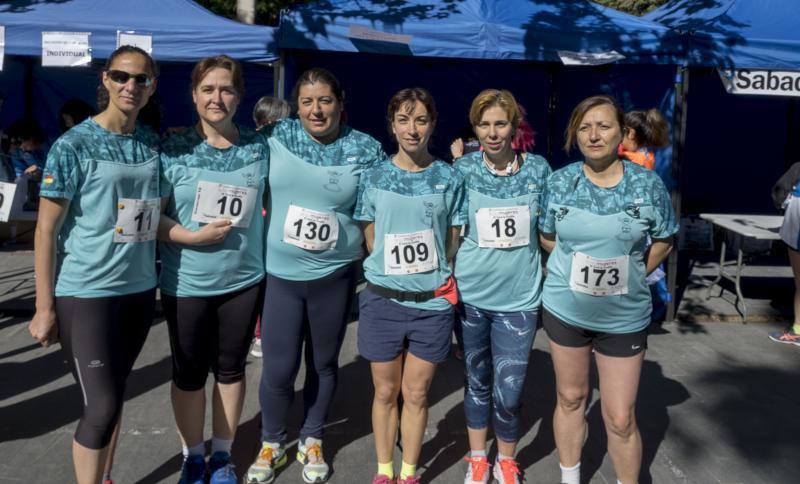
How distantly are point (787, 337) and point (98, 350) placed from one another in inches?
210

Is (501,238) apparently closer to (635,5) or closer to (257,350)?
(257,350)

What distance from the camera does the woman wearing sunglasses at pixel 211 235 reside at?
9.57 feet

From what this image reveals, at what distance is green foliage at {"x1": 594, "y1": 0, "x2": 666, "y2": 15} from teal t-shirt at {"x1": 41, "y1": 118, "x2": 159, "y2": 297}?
13.4m

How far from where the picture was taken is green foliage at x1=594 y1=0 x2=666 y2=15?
565 inches

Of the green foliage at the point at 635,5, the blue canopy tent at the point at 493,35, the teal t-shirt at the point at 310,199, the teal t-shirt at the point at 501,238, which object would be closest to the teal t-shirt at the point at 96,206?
the teal t-shirt at the point at 310,199

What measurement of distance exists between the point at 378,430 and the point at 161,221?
127cm

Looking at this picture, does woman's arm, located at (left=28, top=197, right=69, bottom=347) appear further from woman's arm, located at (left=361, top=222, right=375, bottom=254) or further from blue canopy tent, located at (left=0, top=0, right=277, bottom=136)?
blue canopy tent, located at (left=0, top=0, right=277, bottom=136)

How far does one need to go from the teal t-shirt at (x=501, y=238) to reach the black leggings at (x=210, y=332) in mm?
918

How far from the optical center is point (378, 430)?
322cm

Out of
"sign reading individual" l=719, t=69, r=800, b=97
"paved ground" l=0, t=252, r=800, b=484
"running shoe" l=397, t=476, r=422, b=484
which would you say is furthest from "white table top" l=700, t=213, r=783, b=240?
"running shoe" l=397, t=476, r=422, b=484

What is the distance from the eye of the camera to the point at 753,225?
6.68 metres

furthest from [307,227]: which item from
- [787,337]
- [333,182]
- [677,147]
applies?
[787,337]

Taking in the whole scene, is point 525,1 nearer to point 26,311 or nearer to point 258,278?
point 258,278

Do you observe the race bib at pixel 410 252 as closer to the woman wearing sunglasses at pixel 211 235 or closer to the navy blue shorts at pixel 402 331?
the navy blue shorts at pixel 402 331
